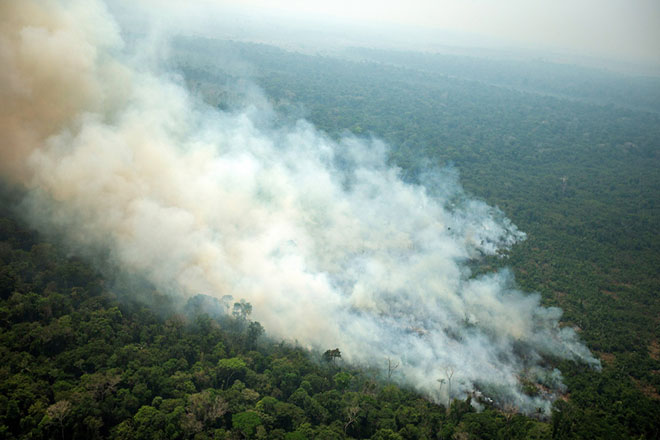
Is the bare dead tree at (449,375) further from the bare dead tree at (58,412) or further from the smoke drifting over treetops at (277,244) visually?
the bare dead tree at (58,412)

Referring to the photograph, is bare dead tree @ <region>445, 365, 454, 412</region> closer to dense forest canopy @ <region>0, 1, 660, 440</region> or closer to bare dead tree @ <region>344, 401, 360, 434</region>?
dense forest canopy @ <region>0, 1, 660, 440</region>

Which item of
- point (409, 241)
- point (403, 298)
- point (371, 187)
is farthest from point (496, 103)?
point (403, 298)

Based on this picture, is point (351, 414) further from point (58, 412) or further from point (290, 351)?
point (58, 412)

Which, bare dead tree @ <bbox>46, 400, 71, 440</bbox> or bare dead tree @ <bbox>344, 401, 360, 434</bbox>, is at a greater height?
bare dead tree @ <bbox>46, 400, 71, 440</bbox>

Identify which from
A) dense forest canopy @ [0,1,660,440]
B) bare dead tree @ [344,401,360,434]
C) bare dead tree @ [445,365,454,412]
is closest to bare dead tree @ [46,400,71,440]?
dense forest canopy @ [0,1,660,440]

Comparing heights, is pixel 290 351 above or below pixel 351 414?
above

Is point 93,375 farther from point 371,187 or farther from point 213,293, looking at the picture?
point 371,187

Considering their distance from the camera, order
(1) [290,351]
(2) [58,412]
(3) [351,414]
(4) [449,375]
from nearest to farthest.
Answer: (2) [58,412] < (3) [351,414] < (1) [290,351] < (4) [449,375]

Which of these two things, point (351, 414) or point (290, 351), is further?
point (290, 351)

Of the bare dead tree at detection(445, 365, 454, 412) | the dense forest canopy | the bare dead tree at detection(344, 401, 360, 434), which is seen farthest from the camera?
the bare dead tree at detection(445, 365, 454, 412)

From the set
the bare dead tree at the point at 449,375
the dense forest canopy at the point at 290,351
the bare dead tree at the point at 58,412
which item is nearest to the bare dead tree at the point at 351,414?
the dense forest canopy at the point at 290,351

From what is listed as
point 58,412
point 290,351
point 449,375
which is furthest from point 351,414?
point 58,412
